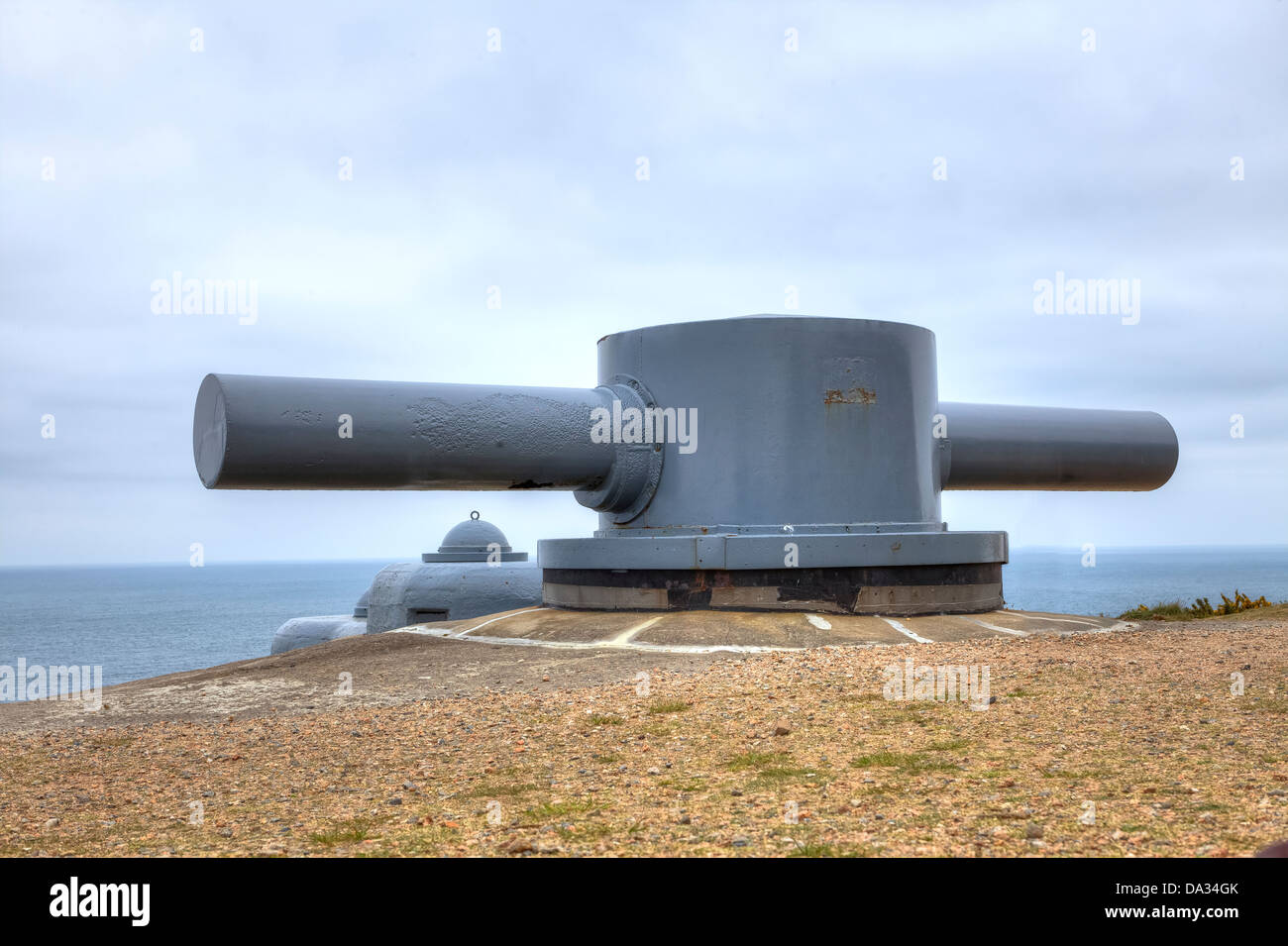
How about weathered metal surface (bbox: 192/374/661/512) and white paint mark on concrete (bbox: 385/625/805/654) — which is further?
weathered metal surface (bbox: 192/374/661/512)

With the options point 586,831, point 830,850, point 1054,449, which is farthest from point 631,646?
point 1054,449

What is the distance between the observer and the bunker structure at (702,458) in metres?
9.49

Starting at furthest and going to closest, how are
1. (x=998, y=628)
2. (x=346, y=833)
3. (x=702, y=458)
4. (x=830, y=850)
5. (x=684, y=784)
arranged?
(x=702, y=458) → (x=998, y=628) → (x=684, y=784) → (x=346, y=833) → (x=830, y=850)

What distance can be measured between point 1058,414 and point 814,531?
4.55m

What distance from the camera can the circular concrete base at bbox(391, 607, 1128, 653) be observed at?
8.82 metres

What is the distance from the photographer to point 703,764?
481cm

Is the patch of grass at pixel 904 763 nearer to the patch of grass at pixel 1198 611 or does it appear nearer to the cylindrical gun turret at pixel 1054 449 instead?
the cylindrical gun turret at pixel 1054 449

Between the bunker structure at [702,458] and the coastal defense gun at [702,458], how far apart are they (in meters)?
Answer: 0.02

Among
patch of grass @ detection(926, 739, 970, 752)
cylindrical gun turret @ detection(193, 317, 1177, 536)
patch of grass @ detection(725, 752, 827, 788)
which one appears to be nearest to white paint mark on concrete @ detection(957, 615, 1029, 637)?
cylindrical gun turret @ detection(193, 317, 1177, 536)

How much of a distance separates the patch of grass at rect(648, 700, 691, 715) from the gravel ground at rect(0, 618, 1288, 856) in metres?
0.02

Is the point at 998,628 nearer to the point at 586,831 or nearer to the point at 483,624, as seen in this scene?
the point at 483,624

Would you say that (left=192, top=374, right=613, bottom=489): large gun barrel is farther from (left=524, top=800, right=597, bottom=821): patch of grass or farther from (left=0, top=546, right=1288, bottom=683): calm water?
(left=0, top=546, right=1288, bottom=683): calm water

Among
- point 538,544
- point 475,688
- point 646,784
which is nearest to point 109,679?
point 538,544

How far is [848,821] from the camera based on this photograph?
→ 12.4 feet
